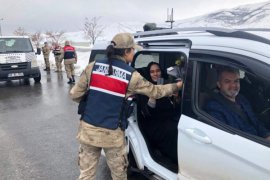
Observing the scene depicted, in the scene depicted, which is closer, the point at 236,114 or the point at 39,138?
the point at 236,114

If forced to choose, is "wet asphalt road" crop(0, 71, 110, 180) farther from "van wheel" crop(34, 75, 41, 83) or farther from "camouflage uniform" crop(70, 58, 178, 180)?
"van wheel" crop(34, 75, 41, 83)

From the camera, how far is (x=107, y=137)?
9.45 ft

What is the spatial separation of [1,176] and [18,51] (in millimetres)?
9311

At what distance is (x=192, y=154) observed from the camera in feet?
8.37

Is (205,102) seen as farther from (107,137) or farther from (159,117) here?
(159,117)

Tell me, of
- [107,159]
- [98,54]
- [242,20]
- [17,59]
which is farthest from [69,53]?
[242,20]

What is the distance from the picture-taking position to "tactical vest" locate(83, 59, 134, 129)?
9.07 feet

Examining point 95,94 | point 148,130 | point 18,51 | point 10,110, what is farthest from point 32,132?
point 18,51

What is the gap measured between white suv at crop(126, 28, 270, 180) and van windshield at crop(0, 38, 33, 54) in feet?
35.4

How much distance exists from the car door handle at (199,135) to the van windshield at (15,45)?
1146cm

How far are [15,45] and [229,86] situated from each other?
464 inches

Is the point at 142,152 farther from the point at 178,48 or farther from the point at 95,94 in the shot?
the point at 178,48

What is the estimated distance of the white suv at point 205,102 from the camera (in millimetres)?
2113

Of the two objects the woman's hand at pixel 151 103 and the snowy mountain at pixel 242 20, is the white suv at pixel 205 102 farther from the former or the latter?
the snowy mountain at pixel 242 20
